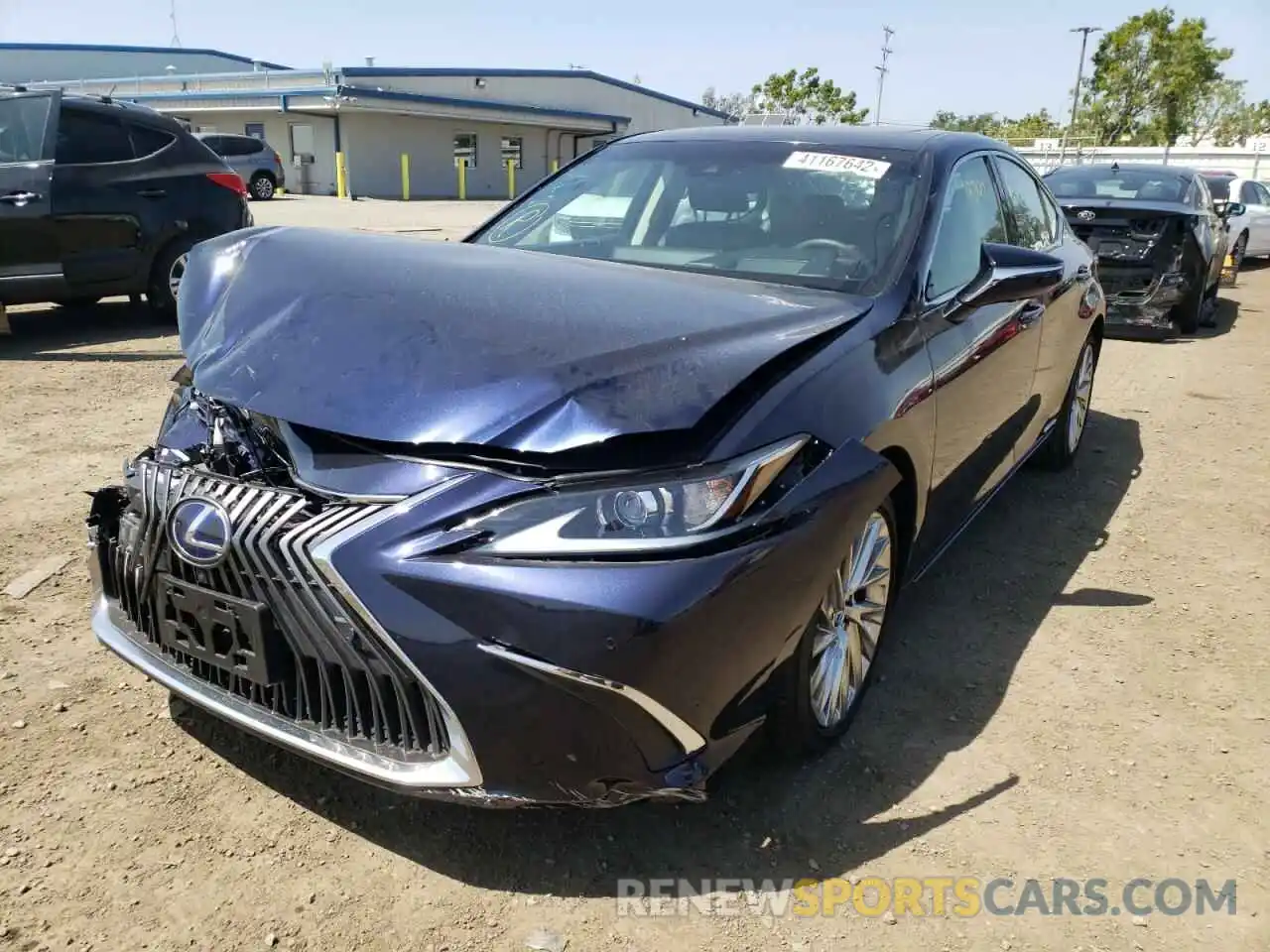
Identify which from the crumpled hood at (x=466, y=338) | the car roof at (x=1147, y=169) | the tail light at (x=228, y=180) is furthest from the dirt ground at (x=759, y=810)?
the car roof at (x=1147, y=169)

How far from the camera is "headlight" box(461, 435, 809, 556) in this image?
1923 millimetres

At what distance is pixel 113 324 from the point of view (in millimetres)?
8133

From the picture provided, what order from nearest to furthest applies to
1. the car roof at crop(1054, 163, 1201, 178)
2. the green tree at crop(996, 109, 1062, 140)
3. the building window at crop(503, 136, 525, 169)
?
the car roof at crop(1054, 163, 1201, 178)
the building window at crop(503, 136, 525, 169)
the green tree at crop(996, 109, 1062, 140)

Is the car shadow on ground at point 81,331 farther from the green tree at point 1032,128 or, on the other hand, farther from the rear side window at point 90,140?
the green tree at point 1032,128

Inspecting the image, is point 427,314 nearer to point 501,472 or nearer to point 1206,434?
point 501,472

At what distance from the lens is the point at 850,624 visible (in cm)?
268

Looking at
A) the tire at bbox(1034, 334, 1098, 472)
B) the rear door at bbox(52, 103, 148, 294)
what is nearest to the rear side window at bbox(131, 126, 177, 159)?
the rear door at bbox(52, 103, 148, 294)

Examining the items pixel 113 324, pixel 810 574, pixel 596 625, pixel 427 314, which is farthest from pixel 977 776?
pixel 113 324

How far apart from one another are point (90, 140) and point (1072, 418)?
6875 mm

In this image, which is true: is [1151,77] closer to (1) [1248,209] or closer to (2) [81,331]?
(1) [1248,209]

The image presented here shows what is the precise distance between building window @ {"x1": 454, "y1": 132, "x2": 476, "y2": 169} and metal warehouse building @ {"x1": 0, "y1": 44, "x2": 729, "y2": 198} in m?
0.04

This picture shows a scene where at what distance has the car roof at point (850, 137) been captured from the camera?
3492mm

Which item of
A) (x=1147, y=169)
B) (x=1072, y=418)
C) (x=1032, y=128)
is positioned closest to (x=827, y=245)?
(x=1072, y=418)

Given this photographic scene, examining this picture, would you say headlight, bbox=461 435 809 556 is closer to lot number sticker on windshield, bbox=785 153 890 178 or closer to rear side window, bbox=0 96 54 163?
lot number sticker on windshield, bbox=785 153 890 178
